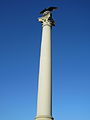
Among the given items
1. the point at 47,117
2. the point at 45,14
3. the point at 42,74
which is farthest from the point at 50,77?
the point at 45,14

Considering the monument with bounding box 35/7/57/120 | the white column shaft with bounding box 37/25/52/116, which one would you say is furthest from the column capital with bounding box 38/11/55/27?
the white column shaft with bounding box 37/25/52/116

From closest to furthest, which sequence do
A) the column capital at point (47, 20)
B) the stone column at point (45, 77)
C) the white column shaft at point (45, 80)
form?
1. the stone column at point (45, 77)
2. the white column shaft at point (45, 80)
3. the column capital at point (47, 20)

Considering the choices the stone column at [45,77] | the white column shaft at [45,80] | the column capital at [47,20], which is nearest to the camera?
the stone column at [45,77]

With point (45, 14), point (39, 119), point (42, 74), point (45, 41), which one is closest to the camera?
point (39, 119)

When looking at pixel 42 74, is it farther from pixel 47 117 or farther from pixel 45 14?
pixel 45 14

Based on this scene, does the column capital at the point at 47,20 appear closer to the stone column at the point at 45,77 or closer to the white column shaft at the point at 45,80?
the stone column at the point at 45,77

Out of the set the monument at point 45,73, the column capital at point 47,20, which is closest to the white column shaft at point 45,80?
the monument at point 45,73

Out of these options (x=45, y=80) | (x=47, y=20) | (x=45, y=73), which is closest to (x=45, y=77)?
(x=45, y=80)

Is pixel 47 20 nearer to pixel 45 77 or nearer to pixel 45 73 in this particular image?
pixel 45 73

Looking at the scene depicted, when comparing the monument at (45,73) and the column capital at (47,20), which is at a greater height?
the column capital at (47,20)

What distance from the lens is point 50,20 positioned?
4556 centimetres

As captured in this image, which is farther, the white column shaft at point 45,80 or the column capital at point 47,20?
the column capital at point 47,20

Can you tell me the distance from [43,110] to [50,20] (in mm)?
18914

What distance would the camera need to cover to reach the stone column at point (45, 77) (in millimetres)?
37594
